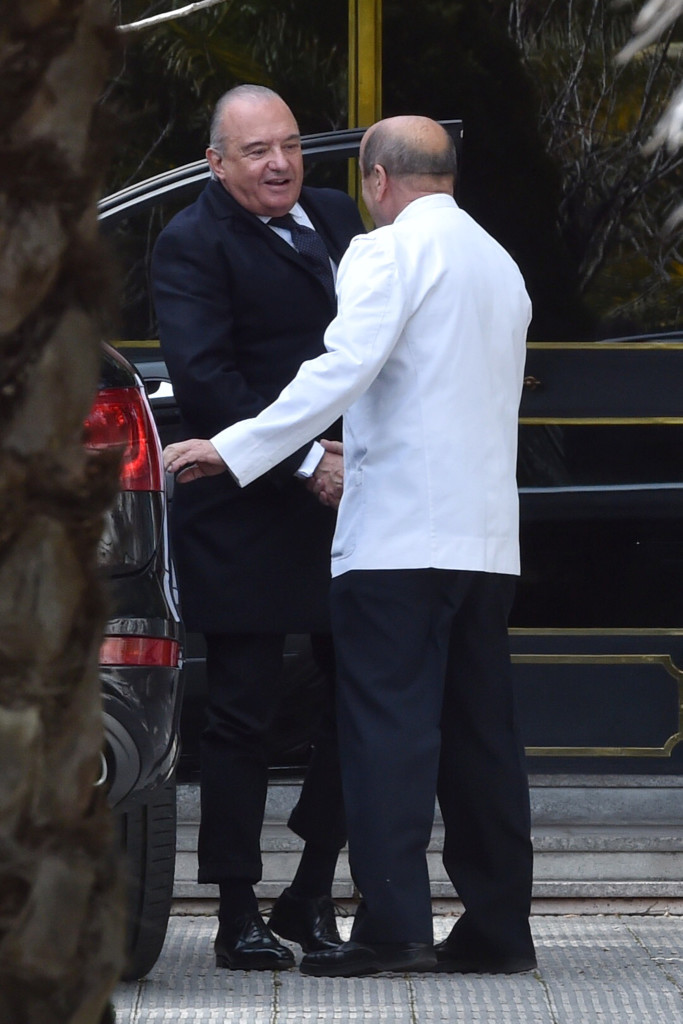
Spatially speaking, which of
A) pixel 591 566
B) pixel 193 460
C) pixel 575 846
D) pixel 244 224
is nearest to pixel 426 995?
pixel 193 460

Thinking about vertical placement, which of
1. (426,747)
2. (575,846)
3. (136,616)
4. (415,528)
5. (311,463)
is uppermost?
(311,463)

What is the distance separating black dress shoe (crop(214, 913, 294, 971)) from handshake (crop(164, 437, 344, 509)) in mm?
876

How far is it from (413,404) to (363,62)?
205 centimetres

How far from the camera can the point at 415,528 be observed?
3.57 meters

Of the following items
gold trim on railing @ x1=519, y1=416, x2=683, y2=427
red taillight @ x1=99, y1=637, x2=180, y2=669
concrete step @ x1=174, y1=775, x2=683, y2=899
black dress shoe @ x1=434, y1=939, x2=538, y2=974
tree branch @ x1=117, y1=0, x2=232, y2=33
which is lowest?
concrete step @ x1=174, y1=775, x2=683, y2=899

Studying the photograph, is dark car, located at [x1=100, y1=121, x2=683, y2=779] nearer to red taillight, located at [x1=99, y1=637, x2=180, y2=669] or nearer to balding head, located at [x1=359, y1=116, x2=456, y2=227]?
balding head, located at [x1=359, y1=116, x2=456, y2=227]

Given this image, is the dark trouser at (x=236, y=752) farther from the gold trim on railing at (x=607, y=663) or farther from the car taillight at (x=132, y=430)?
the gold trim on railing at (x=607, y=663)

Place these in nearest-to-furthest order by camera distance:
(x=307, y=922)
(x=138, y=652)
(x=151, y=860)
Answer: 1. (x=138, y=652)
2. (x=151, y=860)
3. (x=307, y=922)

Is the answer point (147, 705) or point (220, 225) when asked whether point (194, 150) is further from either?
→ point (147, 705)

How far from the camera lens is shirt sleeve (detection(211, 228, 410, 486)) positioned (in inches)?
137

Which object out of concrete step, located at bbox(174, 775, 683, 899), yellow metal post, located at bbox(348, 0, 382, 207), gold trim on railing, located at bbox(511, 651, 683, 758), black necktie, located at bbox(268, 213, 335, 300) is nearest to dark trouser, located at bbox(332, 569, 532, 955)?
black necktie, located at bbox(268, 213, 335, 300)

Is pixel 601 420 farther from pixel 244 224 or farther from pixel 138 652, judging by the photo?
pixel 138 652

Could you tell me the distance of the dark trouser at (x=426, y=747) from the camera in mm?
3547

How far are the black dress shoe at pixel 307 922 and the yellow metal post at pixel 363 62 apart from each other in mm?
2203
